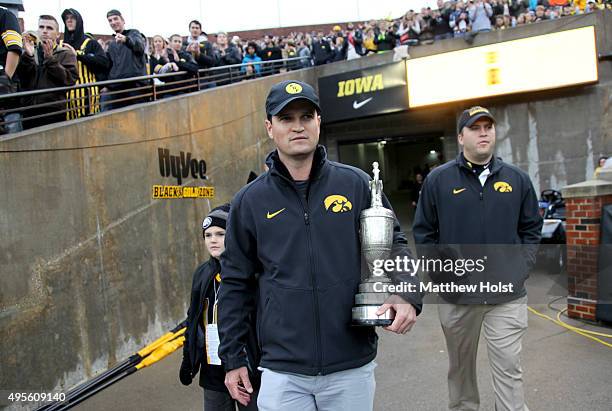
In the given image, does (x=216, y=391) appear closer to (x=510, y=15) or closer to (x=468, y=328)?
(x=468, y=328)

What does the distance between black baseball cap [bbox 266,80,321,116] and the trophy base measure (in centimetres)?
97

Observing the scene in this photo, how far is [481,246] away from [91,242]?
14.6 ft

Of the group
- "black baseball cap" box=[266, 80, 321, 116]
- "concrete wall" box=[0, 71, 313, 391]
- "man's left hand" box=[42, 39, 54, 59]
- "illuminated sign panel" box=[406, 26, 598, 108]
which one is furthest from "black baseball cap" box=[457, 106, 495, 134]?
"illuminated sign panel" box=[406, 26, 598, 108]

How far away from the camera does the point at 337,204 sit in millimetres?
2395

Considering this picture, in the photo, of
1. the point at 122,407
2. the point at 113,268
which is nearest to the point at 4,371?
the point at 122,407

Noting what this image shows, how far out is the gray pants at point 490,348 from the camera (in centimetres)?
357

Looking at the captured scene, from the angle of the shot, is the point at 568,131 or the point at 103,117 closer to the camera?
the point at 103,117

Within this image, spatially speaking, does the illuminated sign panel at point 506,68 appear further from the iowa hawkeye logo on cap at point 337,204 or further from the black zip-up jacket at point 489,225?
Result: the iowa hawkeye logo on cap at point 337,204

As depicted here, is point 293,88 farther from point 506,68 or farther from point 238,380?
point 506,68

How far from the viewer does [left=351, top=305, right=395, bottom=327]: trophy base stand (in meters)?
2.21

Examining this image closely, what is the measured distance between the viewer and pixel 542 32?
13.0 metres

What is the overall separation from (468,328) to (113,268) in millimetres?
4426

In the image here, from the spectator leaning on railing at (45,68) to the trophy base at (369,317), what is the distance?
5393 mm

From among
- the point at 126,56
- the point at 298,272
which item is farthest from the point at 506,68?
the point at 298,272
